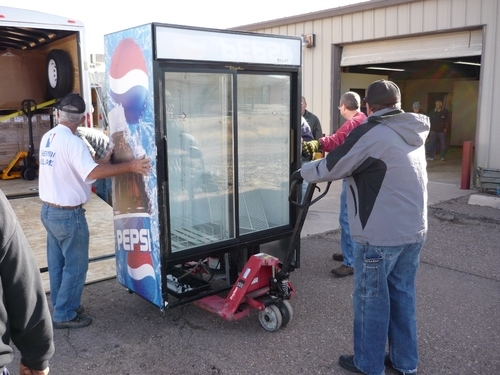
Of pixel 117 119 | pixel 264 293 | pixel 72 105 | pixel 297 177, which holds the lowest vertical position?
pixel 264 293

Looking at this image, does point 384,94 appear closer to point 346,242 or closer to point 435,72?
point 346,242

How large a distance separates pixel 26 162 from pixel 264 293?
7.15 m

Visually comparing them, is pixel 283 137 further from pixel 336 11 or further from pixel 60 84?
pixel 336 11

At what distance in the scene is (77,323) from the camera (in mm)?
3930

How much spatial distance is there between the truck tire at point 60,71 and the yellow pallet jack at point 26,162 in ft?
3.50

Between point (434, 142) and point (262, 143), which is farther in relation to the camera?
point (434, 142)

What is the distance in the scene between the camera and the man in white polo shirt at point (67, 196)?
3701mm

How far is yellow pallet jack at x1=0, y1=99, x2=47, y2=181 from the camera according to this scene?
→ 9352mm

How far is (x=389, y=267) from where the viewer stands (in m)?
3.07

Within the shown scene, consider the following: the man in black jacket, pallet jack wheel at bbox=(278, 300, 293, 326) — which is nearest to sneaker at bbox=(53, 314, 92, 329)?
pallet jack wheel at bbox=(278, 300, 293, 326)

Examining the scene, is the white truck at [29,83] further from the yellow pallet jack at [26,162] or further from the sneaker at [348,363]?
the sneaker at [348,363]

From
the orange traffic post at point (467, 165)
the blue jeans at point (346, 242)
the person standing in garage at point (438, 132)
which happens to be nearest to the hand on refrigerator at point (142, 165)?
the blue jeans at point (346, 242)

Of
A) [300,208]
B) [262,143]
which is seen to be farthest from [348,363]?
[262,143]

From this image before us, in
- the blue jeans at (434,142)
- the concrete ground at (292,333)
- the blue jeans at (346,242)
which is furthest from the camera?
the blue jeans at (434,142)
